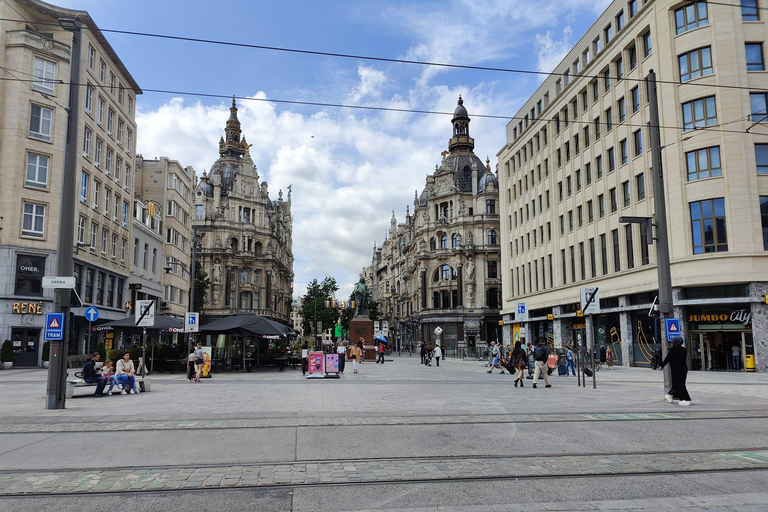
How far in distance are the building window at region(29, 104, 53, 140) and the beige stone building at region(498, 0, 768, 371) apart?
1268 inches

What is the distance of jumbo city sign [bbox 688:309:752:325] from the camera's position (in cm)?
2953

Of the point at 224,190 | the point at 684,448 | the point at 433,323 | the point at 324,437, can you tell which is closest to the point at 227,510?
the point at 324,437

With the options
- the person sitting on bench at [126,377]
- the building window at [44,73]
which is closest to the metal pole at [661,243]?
the person sitting on bench at [126,377]

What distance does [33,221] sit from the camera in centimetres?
3394

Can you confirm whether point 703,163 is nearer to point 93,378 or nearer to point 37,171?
point 93,378

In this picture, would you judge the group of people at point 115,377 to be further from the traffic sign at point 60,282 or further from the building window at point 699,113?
A: the building window at point 699,113

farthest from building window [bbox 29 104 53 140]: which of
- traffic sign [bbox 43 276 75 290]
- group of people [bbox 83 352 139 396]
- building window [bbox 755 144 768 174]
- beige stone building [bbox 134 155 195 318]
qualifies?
building window [bbox 755 144 768 174]

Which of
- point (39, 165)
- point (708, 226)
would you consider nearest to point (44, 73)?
point (39, 165)

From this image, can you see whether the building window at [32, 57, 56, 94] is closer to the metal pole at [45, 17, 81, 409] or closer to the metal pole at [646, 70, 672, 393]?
the metal pole at [45, 17, 81, 409]

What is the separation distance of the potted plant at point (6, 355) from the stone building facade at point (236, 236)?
2073 inches

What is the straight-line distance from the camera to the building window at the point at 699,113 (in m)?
30.7

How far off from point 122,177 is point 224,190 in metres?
53.1

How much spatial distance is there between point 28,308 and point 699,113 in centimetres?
3860

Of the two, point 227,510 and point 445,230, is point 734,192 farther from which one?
point 445,230
